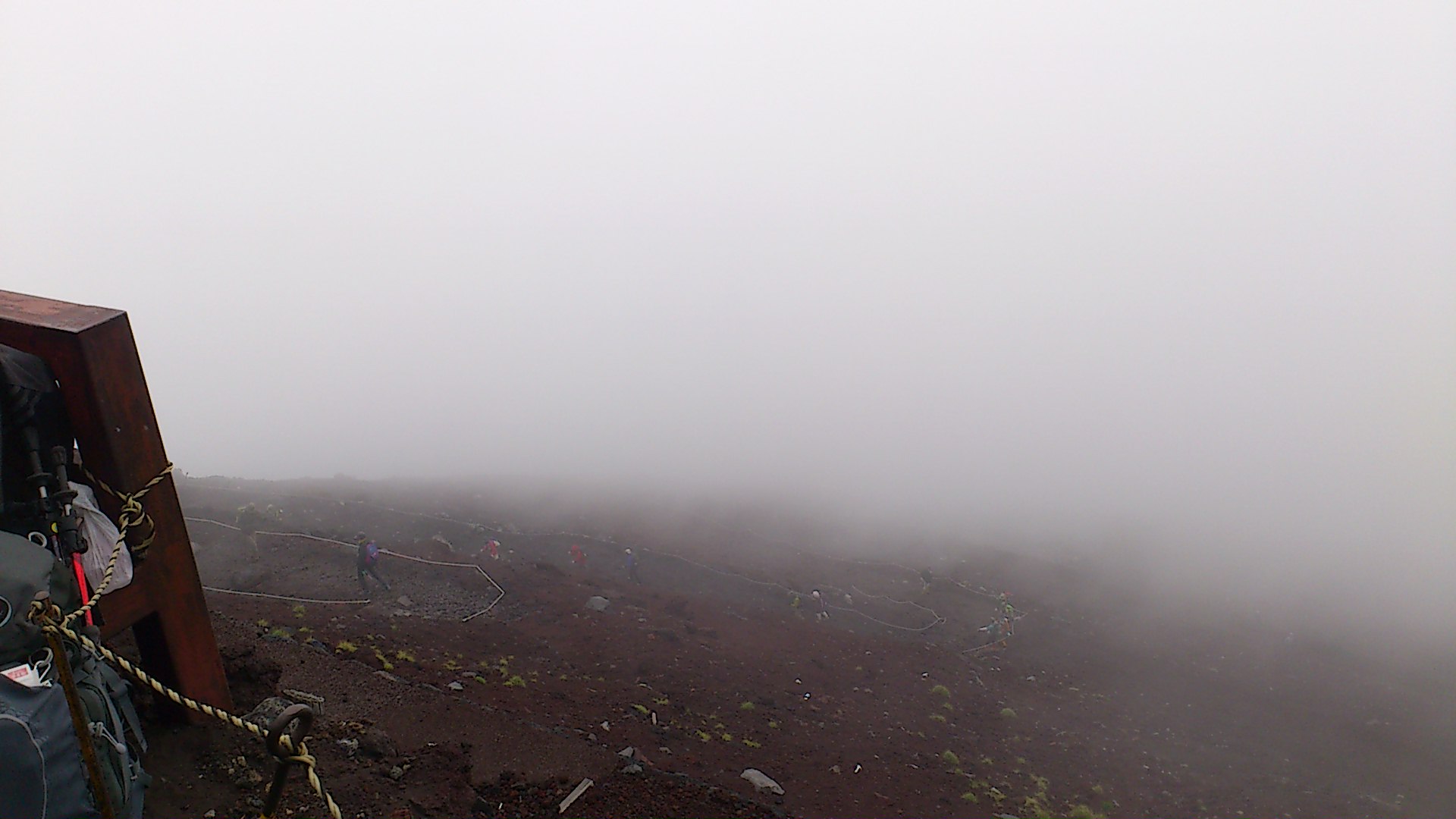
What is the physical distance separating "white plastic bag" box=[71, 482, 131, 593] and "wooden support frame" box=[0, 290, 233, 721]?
0.38 ft

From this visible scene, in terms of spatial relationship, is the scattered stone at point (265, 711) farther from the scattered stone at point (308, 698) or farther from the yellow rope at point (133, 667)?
the yellow rope at point (133, 667)

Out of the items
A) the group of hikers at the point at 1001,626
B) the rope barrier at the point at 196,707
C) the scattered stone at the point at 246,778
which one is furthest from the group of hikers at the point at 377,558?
the rope barrier at the point at 196,707

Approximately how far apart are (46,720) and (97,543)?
237cm

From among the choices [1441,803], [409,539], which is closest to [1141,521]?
[1441,803]

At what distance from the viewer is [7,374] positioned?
4574mm

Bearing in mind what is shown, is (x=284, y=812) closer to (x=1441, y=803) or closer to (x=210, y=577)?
(x=210, y=577)

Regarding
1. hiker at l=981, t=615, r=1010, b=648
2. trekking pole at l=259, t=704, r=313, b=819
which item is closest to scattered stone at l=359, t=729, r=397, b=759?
trekking pole at l=259, t=704, r=313, b=819

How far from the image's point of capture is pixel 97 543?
5.00 m

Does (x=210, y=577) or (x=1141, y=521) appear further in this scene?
(x=1141, y=521)

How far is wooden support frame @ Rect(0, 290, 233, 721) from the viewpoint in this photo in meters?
4.89

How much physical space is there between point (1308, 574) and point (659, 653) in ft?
186

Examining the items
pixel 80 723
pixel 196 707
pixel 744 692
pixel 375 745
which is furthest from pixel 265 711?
pixel 744 692

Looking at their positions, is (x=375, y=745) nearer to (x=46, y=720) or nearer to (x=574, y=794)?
(x=574, y=794)

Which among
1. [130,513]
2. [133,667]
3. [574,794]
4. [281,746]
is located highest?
[130,513]
